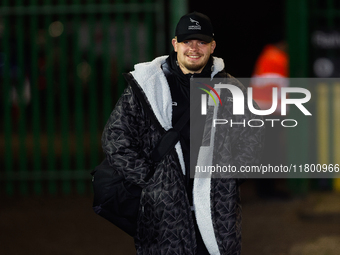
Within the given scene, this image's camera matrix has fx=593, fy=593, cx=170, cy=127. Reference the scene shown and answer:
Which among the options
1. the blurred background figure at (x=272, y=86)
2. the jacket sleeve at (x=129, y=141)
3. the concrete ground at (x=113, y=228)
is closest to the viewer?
the jacket sleeve at (x=129, y=141)

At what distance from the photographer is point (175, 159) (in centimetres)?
317

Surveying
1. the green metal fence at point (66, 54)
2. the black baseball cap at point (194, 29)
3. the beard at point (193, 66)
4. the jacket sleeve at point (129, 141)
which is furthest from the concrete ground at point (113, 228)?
the black baseball cap at point (194, 29)

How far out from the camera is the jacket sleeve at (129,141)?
313cm

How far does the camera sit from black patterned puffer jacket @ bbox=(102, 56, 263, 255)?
10.3ft

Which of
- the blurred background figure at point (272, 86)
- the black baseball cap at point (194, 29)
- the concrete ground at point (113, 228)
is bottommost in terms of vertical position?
the concrete ground at point (113, 228)

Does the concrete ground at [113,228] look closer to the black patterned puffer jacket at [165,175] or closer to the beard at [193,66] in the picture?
the black patterned puffer jacket at [165,175]

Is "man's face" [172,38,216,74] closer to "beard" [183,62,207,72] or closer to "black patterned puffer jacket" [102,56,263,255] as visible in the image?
"beard" [183,62,207,72]

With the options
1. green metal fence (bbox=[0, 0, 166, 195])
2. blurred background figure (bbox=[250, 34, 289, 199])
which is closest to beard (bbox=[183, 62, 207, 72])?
Result: blurred background figure (bbox=[250, 34, 289, 199])

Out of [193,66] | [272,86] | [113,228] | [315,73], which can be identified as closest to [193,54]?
[193,66]

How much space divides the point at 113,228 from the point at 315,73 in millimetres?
3105

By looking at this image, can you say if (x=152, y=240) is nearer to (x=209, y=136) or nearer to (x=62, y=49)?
(x=209, y=136)

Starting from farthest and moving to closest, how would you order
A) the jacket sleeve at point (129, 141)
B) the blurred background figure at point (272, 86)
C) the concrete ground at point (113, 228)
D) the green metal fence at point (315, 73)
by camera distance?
the green metal fence at point (315, 73)
the blurred background figure at point (272, 86)
the concrete ground at point (113, 228)
the jacket sleeve at point (129, 141)

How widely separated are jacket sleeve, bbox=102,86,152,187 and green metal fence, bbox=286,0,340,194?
4.18m

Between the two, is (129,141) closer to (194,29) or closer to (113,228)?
(194,29)
